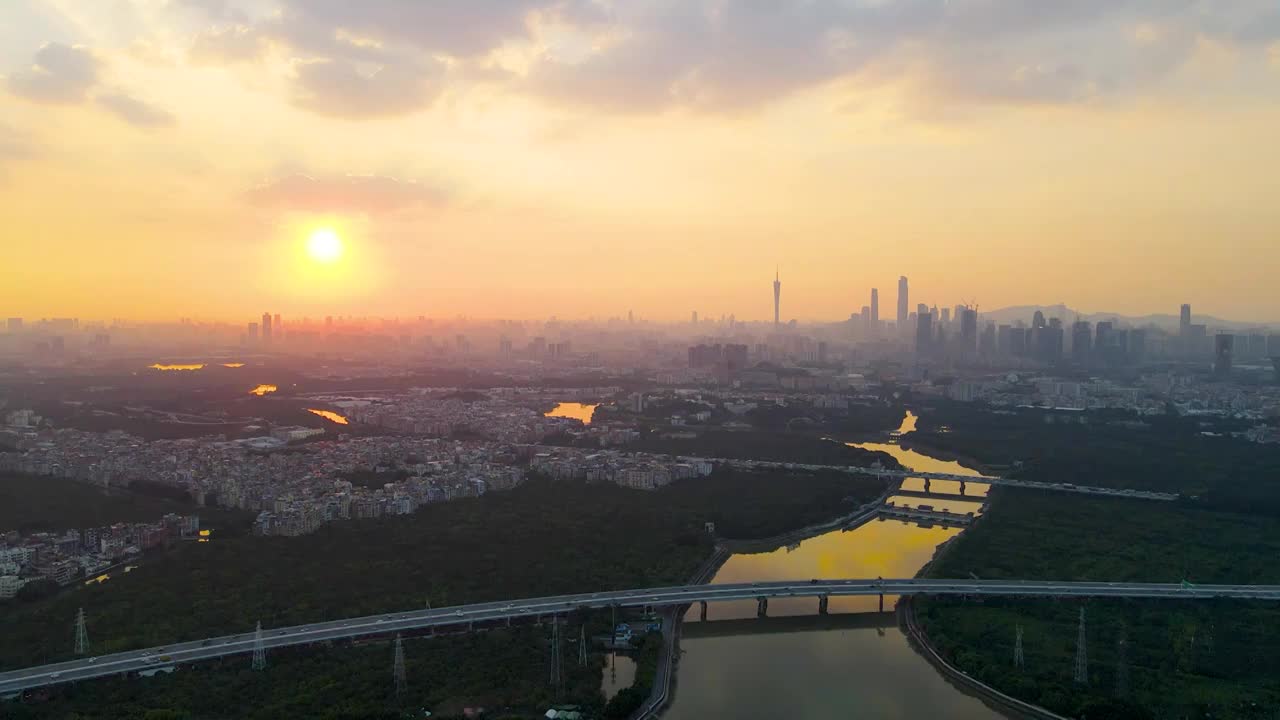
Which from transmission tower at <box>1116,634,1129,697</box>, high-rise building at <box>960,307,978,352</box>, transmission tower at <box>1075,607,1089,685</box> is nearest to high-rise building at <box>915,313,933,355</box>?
high-rise building at <box>960,307,978,352</box>

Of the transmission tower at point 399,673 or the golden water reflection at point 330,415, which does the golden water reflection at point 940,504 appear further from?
the golden water reflection at point 330,415

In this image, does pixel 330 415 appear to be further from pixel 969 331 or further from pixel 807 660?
pixel 969 331

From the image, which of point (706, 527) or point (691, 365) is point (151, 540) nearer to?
point (706, 527)

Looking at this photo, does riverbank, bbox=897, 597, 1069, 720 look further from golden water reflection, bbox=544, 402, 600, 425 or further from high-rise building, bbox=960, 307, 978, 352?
high-rise building, bbox=960, 307, 978, 352

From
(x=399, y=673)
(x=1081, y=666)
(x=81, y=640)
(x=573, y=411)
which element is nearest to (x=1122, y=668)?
(x=1081, y=666)

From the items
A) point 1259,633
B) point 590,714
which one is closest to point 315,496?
point 590,714

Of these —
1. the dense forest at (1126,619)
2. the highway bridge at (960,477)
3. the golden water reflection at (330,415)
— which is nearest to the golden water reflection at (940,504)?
the highway bridge at (960,477)

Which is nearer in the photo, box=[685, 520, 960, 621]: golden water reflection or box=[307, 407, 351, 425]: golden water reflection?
box=[685, 520, 960, 621]: golden water reflection
